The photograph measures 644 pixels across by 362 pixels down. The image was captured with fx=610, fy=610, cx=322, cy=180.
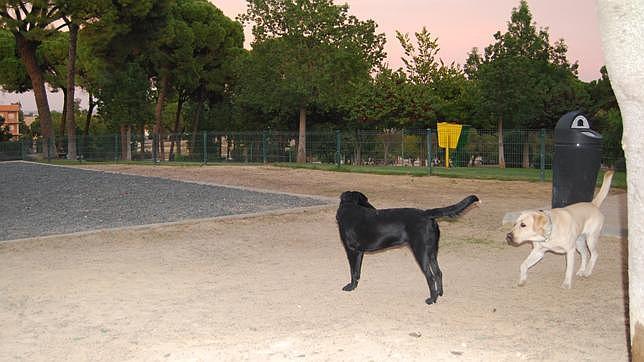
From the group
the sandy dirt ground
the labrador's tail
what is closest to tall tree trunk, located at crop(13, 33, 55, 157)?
the sandy dirt ground

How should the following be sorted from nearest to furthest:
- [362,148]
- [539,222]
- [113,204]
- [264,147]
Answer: [539,222] → [113,204] → [362,148] → [264,147]

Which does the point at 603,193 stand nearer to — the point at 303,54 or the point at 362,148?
the point at 362,148

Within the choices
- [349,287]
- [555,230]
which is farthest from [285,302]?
Answer: [555,230]

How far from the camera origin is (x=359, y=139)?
97.8 ft

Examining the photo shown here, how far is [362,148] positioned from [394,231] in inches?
988

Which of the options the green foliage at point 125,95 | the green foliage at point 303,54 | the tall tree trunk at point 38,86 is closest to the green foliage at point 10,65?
the tall tree trunk at point 38,86

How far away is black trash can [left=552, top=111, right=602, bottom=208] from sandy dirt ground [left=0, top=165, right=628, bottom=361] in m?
0.82

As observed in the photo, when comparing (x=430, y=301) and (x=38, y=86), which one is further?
(x=38, y=86)

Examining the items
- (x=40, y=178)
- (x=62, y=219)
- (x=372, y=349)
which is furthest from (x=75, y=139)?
(x=372, y=349)

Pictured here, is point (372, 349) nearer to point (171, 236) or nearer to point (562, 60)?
point (171, 236)

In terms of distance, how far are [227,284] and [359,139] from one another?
23968 mm

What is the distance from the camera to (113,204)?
44.3ft

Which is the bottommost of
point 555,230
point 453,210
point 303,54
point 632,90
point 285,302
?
point 285,302

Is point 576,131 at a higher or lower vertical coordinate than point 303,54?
lower
